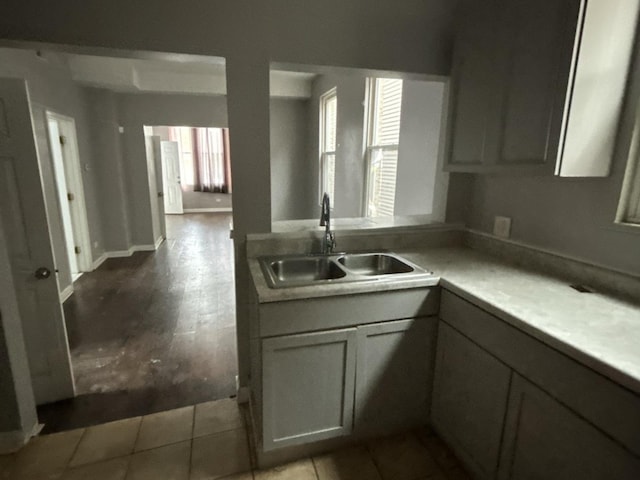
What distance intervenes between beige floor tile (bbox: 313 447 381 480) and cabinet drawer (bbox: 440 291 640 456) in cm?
82

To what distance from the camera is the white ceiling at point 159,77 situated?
4.11 m

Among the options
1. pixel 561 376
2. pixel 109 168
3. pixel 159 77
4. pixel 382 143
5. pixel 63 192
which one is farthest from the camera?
pixel 109 168

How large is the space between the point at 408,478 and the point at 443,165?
1.68 metres

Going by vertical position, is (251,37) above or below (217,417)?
above

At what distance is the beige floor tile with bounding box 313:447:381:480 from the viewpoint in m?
1.61

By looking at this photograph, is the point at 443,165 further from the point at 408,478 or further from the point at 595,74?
the point at 408,478

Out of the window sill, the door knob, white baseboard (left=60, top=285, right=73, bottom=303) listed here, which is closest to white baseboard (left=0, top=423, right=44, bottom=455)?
the door knob

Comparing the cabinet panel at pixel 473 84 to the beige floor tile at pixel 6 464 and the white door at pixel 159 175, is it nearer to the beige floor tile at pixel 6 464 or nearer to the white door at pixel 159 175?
the beige floor tile at pixel 6 464

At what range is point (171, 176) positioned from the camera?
9.23 meters

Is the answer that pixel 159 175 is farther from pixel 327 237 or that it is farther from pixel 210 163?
pixel 327 237

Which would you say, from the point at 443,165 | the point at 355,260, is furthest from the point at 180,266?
the point at 443,165

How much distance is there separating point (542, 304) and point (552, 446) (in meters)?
0.50

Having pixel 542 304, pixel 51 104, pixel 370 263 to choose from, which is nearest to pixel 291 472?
pixel 370 263

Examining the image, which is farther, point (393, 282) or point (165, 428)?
point (165, 428)
